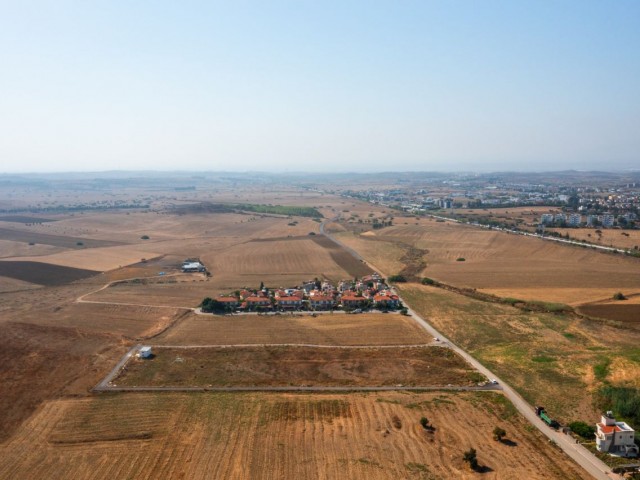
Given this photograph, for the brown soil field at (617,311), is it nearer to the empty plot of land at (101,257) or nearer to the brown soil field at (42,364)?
the brown soil field at (42,364)

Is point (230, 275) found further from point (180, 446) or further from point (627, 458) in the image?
point (627, 458)

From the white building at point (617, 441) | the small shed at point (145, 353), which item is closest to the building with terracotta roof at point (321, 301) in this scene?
the small shed at point (145, 353)

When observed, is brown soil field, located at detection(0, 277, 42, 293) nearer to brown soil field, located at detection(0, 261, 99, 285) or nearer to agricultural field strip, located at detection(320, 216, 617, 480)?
brown soil field, located at detection(0, 261, 99, 285)

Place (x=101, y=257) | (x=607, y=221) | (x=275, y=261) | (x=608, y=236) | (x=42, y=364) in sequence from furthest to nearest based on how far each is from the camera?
(x=607, y=221)
(x=608, y=236)
(x=101, y=257)
(x=275, y=261)
(x=42, y=364)

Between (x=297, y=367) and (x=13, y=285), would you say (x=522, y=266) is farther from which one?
(x=13, y=285)

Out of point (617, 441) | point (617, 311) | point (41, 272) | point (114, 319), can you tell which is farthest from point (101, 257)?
point (617, 441)
